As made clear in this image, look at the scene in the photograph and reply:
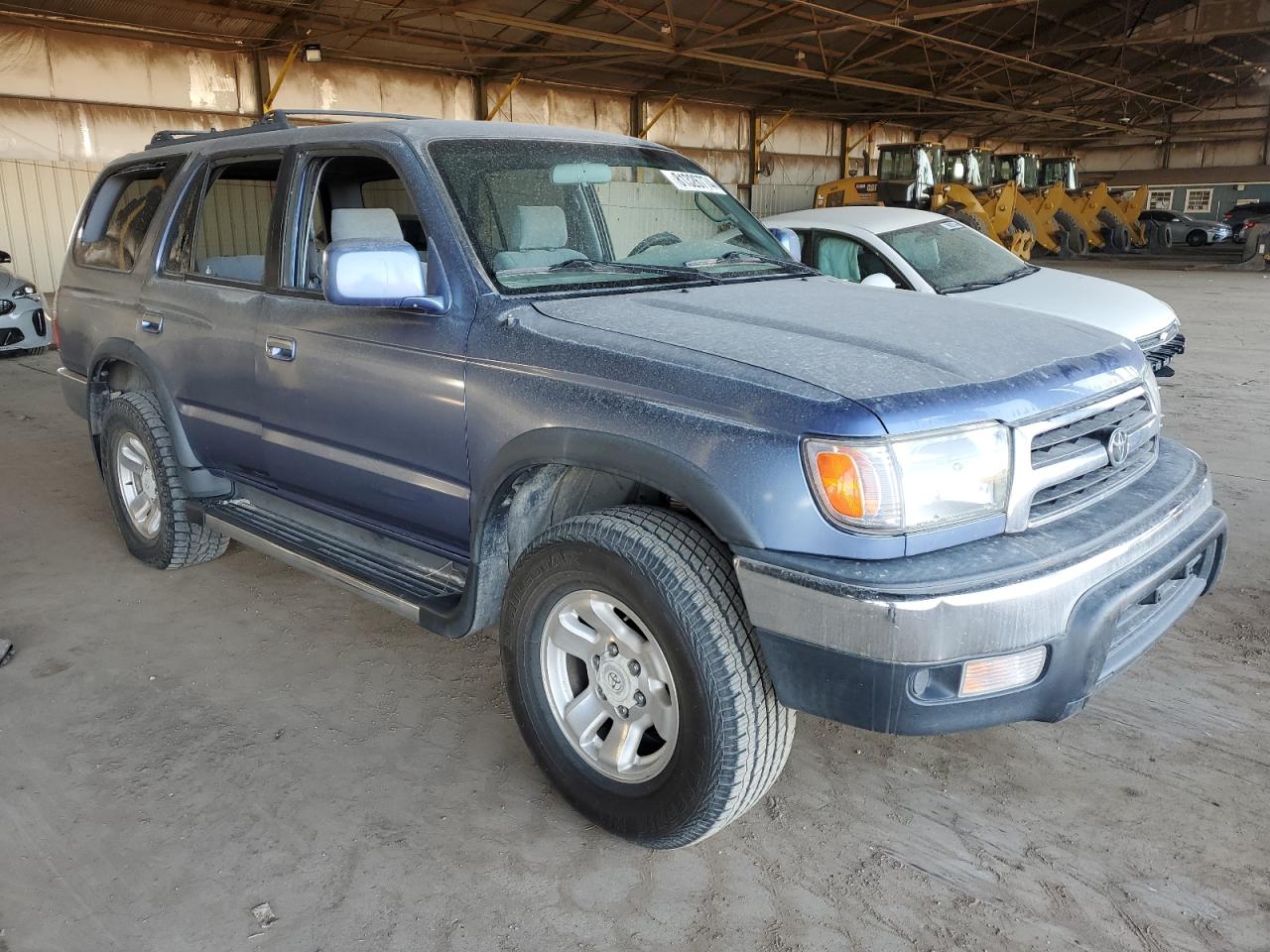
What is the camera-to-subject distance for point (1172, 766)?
2867 mm

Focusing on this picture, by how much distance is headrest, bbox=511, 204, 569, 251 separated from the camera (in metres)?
2.98

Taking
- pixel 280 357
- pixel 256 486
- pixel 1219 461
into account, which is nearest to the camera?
pixel 280 357

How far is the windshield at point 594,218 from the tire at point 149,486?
1.94 meters

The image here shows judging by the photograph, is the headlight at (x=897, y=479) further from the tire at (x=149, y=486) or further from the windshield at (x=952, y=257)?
the windshield at (x=952, y=257)

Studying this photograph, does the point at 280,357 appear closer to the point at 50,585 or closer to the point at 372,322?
the point at 372,322

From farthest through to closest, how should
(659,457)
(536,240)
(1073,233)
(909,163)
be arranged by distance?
(1073,233), (909,163), (536,240), (659,457)

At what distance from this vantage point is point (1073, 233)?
22859mm

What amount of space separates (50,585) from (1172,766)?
448cm

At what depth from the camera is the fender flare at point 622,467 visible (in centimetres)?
214

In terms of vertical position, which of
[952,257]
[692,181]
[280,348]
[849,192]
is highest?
[849,192]

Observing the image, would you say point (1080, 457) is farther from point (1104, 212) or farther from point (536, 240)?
point (1104, 212)

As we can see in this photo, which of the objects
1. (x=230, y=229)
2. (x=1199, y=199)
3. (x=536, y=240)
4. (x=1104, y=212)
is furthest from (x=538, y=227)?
(x=1199, y=199)

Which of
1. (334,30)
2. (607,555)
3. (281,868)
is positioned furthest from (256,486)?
(334,30)

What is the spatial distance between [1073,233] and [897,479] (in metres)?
23.7
